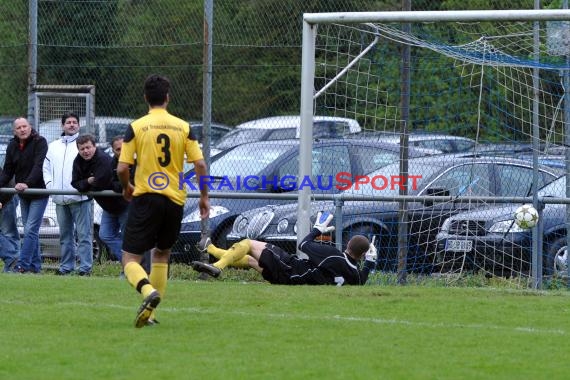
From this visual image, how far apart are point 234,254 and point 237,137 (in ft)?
35.8

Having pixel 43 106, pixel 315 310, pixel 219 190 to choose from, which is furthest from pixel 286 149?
pixel 315 310

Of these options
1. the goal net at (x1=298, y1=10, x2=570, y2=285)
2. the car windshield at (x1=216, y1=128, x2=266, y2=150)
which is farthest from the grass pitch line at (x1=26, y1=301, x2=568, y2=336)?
the car windshield at (x1=216, y1=128, x2=266, y2=150)

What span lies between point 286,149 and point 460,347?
27.0ft

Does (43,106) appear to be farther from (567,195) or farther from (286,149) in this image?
(567,195)

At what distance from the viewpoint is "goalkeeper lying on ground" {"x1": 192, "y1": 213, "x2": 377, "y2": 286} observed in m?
12.6

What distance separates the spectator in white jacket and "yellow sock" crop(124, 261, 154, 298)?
5471mm

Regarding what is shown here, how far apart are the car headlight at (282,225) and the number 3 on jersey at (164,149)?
5.46m

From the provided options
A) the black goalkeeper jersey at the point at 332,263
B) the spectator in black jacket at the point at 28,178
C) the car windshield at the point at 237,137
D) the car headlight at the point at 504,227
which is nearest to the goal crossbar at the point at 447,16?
the car headlight at the point at 504,227

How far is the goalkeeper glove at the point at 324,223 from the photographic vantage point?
1295cm

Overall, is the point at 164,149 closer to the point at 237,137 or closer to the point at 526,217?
the point at 526,217

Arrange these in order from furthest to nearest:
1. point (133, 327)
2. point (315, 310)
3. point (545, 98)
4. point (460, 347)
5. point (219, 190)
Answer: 1. point (219, 190)
2. point (545, 98)
3. point (315, 310)
4. point (133, 327)
5. point (460, 347)

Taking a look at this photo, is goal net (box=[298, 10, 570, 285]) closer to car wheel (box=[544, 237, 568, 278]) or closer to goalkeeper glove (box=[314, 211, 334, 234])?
car wheel (box=[544, 237, 568, 278])

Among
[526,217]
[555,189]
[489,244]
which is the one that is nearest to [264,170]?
[489,244]

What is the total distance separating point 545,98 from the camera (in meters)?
14.1
